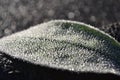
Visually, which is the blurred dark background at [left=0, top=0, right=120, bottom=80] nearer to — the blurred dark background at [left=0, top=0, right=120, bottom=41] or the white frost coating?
the blurred dark background at [left=0, top=0, right=120, bottom=41]

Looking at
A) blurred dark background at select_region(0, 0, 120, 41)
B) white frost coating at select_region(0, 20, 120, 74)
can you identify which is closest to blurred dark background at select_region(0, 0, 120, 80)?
blurred dark background at select_region(0, 0, 120, 41)

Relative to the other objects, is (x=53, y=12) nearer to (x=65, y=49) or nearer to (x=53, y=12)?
(x=53, y=12)

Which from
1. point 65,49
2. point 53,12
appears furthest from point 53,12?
point 65,49

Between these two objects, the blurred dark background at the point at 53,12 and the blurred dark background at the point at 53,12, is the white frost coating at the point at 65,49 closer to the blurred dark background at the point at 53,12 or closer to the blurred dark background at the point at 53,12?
the blurred dark background at the point at 53,12

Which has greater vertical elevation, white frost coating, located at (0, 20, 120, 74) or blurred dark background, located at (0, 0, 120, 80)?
blurred dark background, located at (0, 0, 120, 80)

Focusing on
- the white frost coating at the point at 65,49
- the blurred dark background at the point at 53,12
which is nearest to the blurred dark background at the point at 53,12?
the blurred dark background at the point at 53,12

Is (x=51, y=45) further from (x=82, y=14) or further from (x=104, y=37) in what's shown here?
(x=82, y=14)
